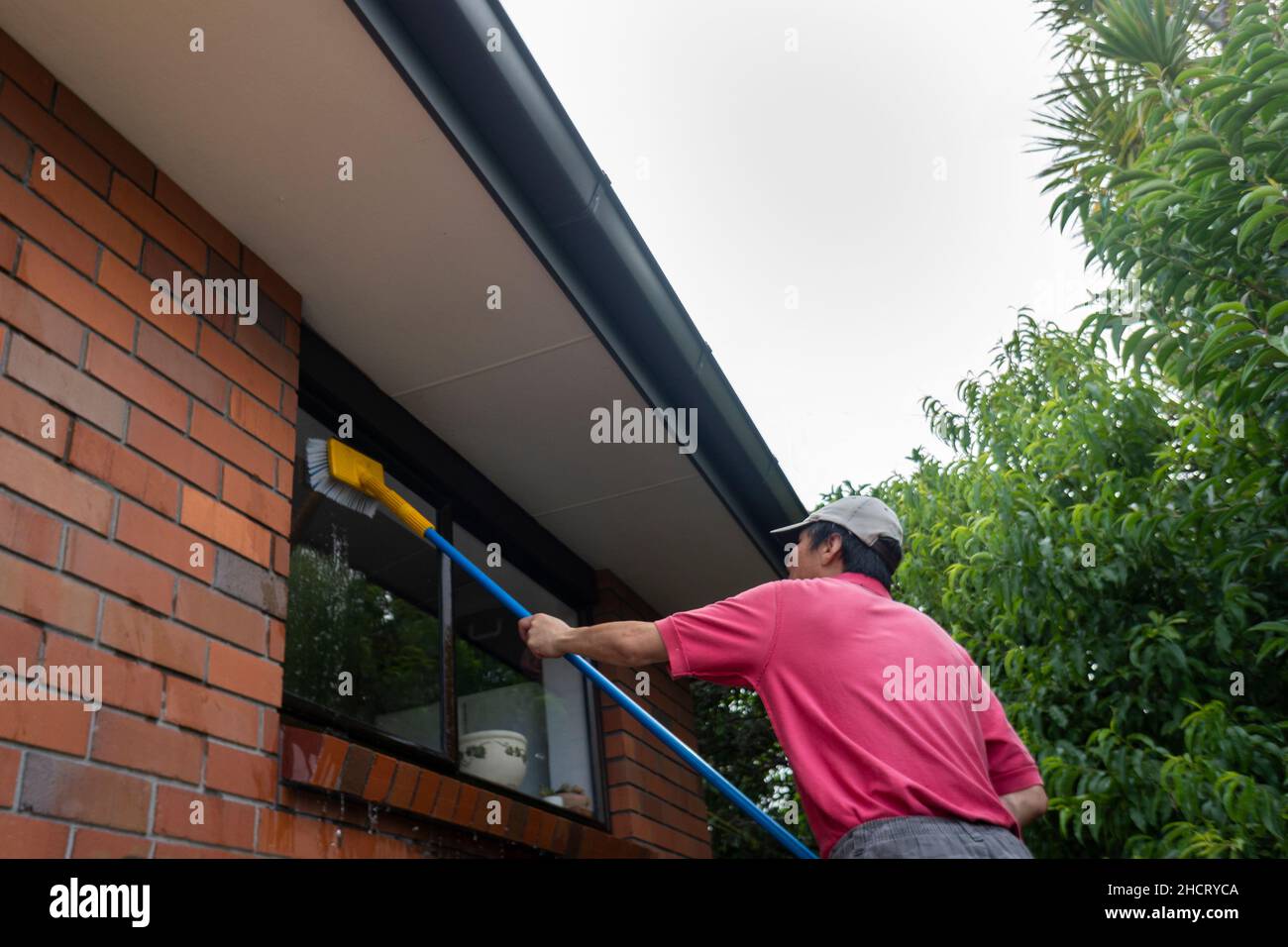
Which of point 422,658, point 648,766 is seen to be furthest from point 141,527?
point 648,766

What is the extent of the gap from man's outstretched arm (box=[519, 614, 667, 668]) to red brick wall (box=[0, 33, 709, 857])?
66cm

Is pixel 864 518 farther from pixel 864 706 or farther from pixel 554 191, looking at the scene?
pixel 554 191

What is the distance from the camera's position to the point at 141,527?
229 cm

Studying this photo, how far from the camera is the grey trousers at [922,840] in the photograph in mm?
1868

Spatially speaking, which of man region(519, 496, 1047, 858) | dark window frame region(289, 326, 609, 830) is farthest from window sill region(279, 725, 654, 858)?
man region(519, 496, 1047, 858)

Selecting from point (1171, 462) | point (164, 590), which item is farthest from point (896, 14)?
point (164, 590)

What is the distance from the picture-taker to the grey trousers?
187 cm

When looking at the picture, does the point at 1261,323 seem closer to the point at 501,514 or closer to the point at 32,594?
the point at 501,514

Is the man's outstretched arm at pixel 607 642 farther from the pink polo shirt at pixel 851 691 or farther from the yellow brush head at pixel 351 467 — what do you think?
the yellow brush head at pixel 351 467

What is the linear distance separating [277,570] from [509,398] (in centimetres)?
117

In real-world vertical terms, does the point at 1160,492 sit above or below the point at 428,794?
above

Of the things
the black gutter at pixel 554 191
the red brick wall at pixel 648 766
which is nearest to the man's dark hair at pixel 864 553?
the black gutter at pixel 554 191

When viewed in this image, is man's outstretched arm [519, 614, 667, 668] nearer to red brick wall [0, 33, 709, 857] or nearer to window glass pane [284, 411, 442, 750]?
red brick wall [0, 33, 709, 857]

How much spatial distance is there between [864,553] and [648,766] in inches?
101
